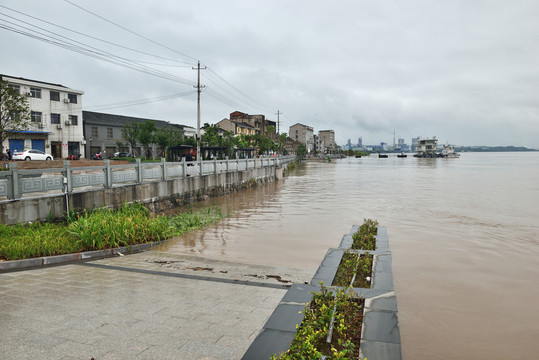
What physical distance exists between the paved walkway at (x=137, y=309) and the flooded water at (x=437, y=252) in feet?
7.32

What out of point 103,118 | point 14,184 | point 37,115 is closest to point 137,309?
point 14,184

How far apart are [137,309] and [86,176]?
8661mm

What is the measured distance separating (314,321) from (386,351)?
906mm

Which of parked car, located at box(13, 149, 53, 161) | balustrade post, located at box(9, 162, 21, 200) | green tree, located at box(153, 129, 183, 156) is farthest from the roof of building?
balustrade post, located at box(9, 162, 21, 200)

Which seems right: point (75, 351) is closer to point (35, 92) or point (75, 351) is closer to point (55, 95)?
point (35, 92)

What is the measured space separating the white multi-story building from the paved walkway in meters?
38.7

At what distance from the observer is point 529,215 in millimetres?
17766

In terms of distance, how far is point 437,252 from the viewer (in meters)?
10.7

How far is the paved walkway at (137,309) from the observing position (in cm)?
419

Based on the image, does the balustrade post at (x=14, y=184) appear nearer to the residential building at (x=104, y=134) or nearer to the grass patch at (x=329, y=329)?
the grass patch at (x=329, y=329)

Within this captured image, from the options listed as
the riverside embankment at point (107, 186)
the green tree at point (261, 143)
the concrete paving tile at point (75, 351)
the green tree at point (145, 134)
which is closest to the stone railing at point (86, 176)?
the riverside embankment at point (107, 186)

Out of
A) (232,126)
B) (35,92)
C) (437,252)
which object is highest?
(35,92)

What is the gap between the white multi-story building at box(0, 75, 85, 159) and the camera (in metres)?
39.6

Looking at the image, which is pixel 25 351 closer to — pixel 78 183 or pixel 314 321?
pixel 314 321
